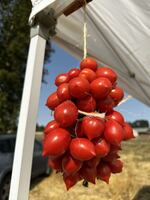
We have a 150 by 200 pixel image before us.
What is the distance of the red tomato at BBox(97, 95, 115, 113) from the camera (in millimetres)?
1293

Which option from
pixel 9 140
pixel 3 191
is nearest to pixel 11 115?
pixel 9 140

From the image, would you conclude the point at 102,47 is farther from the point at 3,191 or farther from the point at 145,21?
the point at 3,191

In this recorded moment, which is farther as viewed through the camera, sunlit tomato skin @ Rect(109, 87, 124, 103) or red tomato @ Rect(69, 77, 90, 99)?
sunlit tomato skin @ Rect(109, 87, 124, 103)

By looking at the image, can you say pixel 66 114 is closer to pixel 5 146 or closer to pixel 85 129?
pixel 85 129

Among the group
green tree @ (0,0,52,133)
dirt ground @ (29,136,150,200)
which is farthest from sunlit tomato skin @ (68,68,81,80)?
green tree @ (0,0,52,133)

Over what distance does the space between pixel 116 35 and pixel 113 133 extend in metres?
1.69

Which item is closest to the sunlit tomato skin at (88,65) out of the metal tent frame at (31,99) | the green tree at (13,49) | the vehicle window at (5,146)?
the metal tent frame at (31,99)

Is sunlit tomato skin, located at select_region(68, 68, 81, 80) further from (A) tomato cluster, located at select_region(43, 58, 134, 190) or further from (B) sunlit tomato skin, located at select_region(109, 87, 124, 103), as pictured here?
(B) sunlit tomato skin, located at select_region(109, 87, 124, 103)

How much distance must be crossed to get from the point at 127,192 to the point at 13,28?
11763mm

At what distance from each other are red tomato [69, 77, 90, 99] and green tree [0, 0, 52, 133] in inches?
597

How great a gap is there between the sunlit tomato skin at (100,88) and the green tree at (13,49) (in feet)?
49.8

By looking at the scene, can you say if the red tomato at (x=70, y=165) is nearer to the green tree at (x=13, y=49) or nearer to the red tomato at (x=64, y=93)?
the red tomato at (x=64, y=93)

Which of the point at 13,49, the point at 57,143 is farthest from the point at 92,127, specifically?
the point at 13,49

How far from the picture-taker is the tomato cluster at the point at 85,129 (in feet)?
3.93
